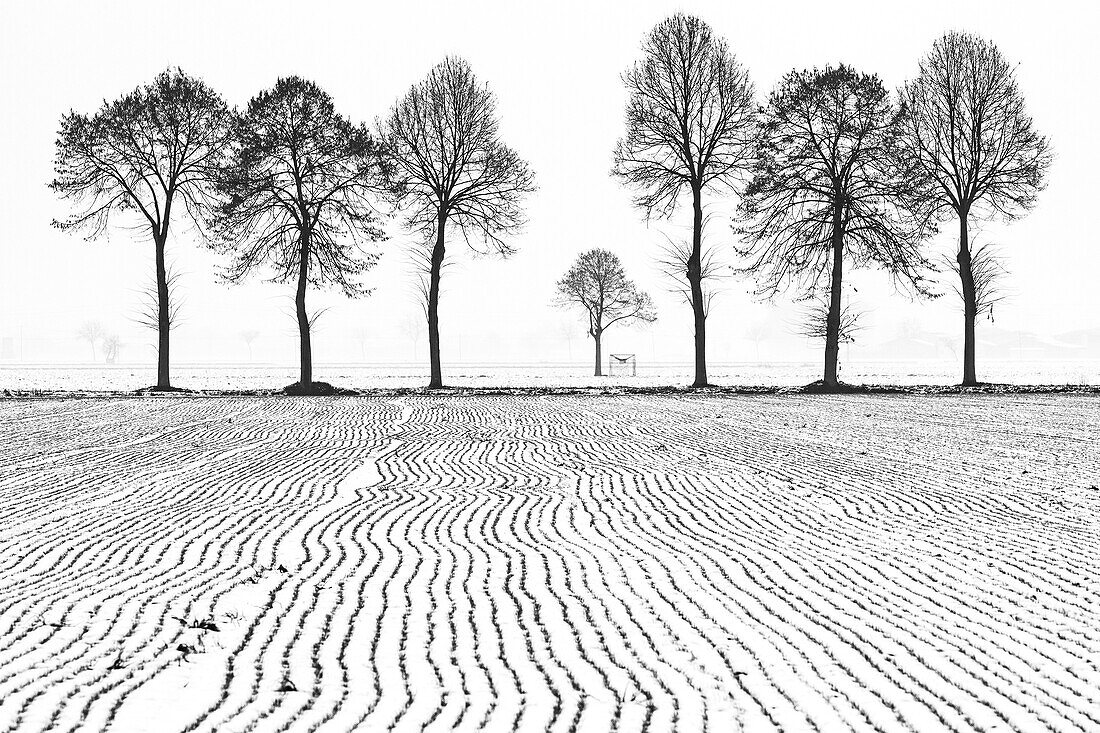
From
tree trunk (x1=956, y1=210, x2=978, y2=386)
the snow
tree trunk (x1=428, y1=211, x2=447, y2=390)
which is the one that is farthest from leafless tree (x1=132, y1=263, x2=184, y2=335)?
tree trunk (x1=956, y1=210, x2=978, y2=386)

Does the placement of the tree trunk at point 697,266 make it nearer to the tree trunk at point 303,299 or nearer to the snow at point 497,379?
the snow at point 497,379

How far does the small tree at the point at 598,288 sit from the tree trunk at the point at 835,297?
74.8ft

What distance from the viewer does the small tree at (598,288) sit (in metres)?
50.1

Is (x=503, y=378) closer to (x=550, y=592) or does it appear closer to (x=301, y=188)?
(x=301, y=188)

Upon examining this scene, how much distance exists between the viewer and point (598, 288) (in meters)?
50.1

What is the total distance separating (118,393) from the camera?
25.8 m

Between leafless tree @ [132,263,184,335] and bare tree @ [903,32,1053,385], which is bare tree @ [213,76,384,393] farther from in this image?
bare tree @ [903,32,1053,385]

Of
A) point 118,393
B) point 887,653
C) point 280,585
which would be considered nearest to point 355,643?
point 280,585

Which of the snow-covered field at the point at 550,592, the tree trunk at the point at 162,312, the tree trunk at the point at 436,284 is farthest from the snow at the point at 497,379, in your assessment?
the snow-covered field at the point at 550,592

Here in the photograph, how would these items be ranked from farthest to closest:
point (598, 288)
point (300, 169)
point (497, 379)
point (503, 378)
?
1. point (598, 288)
2. point (503, 378)
3. point (497, 379)
4. point (300, 169)

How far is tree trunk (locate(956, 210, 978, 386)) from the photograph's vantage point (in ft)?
92.9

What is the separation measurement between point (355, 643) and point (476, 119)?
26602mm

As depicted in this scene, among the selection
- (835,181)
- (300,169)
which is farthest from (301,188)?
(835,181)

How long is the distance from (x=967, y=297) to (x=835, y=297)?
17.0 ft
